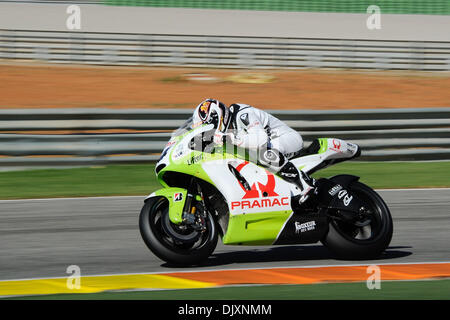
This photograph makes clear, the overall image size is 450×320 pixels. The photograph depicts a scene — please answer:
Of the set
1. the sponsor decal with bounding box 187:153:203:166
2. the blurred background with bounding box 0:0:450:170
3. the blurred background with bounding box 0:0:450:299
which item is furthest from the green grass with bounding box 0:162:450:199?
the sponsor decal with bounding box 187:153:203:166

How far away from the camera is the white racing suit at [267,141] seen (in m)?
6.32

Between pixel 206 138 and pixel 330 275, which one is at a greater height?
pixel 206 138

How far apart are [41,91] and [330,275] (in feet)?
49.9

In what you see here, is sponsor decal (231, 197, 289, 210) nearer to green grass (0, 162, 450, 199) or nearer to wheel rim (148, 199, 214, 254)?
wheel rim (148, 199, 214, 254)

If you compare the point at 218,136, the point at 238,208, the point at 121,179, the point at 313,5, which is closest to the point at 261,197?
the point at 238,208

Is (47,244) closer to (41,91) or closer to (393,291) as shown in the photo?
(393,291)

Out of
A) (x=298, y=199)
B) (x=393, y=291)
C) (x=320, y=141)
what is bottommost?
(x=393, y=291)

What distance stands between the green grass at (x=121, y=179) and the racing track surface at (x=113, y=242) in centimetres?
61

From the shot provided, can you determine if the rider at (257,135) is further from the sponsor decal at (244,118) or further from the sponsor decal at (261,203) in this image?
the sponsor decal at (261,203)

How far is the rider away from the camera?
6309 millimetres
